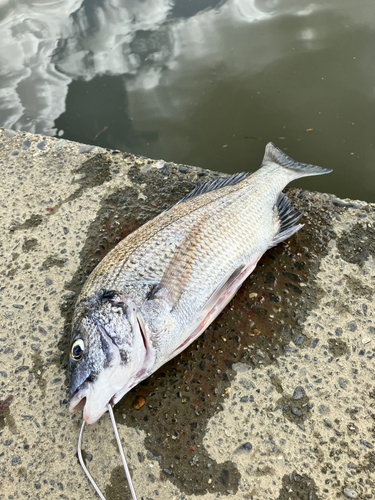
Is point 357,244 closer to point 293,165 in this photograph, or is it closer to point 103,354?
point 293,165

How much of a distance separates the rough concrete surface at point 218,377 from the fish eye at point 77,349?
1.67 ft

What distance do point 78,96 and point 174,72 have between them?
128 cm

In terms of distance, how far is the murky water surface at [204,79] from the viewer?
3.79 m

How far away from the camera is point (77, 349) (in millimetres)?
1896

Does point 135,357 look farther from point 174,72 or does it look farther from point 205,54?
point 205,54

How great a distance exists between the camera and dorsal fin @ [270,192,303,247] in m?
2.60

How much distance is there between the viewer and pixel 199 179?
3.14 m

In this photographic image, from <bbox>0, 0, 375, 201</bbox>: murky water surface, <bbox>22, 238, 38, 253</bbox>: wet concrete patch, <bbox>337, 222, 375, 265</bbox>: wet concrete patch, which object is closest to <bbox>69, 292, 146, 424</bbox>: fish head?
<bbox>22, 238, 38, 253</bbox>: wet concrete patch

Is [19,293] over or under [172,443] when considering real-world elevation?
over

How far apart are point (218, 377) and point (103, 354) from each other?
32.7 inches

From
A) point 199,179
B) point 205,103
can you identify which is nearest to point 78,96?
point 205,103

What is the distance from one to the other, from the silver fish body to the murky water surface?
139 cm

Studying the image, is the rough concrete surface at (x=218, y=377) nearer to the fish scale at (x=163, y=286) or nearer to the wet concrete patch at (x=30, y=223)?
the wet concrete patch at (x=30, y=223)

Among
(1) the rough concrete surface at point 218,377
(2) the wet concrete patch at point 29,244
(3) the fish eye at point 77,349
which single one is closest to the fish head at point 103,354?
(3) the fish eye at point 77,349
